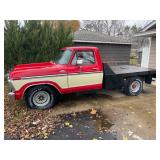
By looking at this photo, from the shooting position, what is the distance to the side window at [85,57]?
5.69m

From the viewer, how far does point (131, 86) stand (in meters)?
6.81

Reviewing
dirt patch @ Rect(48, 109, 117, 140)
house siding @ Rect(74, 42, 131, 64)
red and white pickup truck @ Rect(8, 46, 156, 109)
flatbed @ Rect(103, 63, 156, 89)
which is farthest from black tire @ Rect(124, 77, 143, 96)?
house siding @ Rect(74, 42, 131, 64)

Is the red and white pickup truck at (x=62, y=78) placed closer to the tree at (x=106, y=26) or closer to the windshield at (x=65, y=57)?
the windshield at (x=65, y=57)

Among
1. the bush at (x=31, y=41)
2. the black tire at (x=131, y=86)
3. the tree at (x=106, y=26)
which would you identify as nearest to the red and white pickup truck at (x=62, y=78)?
the black tire at (x=131, y=86)

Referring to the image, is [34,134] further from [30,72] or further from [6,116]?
[30,72]

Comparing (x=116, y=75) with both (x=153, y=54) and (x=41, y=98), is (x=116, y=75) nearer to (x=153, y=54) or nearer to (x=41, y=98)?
(x=41, y=98)

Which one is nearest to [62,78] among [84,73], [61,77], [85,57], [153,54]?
[61,77]

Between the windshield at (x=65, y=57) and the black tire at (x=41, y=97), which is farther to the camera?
the windshield at (x=65, y=57)

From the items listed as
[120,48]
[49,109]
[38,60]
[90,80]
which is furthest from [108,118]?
[120,48]

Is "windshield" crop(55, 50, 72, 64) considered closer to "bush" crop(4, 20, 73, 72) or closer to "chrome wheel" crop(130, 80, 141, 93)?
"chrome wheel" crop(130, 80, 141, 93)

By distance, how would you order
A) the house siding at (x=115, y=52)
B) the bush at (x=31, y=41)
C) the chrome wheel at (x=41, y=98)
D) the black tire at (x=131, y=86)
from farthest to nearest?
1. the house siding at (x=115, y=52)
2. the bush at (x=31, y=41)
3. the black tire at (x=131, y=86)
4. the chrome wheel at (x=41, y=98)

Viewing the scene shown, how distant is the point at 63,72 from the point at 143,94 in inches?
144

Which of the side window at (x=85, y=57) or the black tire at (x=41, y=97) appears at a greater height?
the side window at (x=85, y=57)

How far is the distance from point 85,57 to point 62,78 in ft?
3.67
